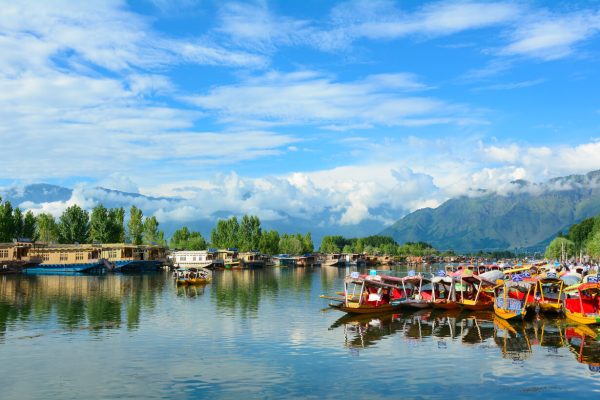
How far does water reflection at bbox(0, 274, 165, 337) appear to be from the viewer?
53.2 metres

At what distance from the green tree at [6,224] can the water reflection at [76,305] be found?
71.1 meters

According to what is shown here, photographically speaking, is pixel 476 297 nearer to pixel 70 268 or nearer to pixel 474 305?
pixel 474 305

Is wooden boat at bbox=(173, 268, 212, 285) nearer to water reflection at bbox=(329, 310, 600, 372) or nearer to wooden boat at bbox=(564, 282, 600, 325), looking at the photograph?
water reflection at bbox=(329, 310, 600, 372)

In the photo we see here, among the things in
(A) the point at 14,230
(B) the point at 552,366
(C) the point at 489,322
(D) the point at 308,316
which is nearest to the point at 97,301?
(D) the point at 308,316

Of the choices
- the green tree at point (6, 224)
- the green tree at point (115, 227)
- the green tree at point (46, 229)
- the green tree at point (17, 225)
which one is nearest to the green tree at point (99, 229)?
the green tree at point (115, 227)

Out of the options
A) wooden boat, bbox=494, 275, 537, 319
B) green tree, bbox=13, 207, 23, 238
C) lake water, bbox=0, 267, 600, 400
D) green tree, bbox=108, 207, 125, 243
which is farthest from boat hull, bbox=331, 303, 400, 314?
green tree, bbox=108, 207, 125, 243

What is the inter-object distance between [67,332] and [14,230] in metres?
130

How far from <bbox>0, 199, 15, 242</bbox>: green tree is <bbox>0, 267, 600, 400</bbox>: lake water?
10524cm

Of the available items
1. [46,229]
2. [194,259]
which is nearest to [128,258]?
[194,259]

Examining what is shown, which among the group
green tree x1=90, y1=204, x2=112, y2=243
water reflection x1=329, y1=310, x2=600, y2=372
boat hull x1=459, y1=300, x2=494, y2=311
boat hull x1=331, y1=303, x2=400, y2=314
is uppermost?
green tree x1=90, y1=204, x2=112, y2=243

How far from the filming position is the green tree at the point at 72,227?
17688 centimetres

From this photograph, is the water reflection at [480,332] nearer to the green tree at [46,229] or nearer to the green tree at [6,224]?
the green tree at [6,224]

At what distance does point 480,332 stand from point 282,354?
19.5 metres

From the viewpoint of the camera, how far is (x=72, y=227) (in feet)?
580
